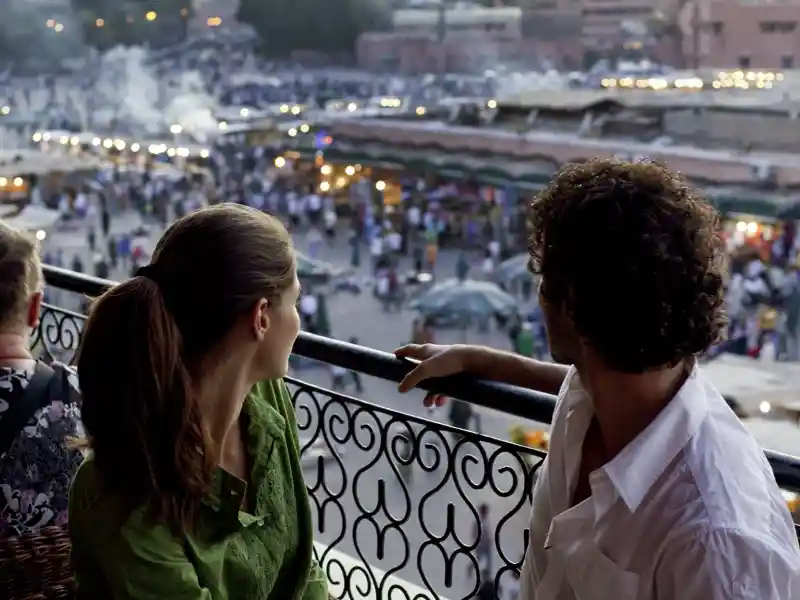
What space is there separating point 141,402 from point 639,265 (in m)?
0.51

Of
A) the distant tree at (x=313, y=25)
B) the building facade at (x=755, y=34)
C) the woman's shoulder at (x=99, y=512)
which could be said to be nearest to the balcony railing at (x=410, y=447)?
the woman's shoulder at (x=99, y=512)

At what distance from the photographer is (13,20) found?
25250 millimetres

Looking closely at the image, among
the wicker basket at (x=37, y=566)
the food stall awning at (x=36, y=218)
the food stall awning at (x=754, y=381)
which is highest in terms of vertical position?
the wicker basket at (x=37, y=566)

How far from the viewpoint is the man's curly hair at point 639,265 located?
2.74ft

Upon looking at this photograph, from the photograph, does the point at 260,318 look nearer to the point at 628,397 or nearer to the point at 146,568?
the point at 146,568

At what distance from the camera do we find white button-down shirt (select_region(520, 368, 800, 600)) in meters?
0.78

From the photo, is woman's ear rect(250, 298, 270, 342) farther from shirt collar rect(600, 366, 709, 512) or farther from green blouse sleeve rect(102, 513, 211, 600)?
shirt collar rect(600, 366, 709, 512)

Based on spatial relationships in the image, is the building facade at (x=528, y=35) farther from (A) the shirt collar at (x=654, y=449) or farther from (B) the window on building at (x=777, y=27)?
(A) the shirt collar at (x=654, y=449)

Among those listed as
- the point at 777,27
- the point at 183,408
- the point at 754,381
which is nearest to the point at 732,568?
the point at 183,408

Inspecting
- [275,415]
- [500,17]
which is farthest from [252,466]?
[500,17]

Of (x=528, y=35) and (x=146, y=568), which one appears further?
(x=528, y=35)

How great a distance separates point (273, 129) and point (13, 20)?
22.5ft

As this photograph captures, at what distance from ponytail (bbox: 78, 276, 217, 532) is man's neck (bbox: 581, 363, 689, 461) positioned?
1.33 ft

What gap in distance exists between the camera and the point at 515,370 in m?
1.38
